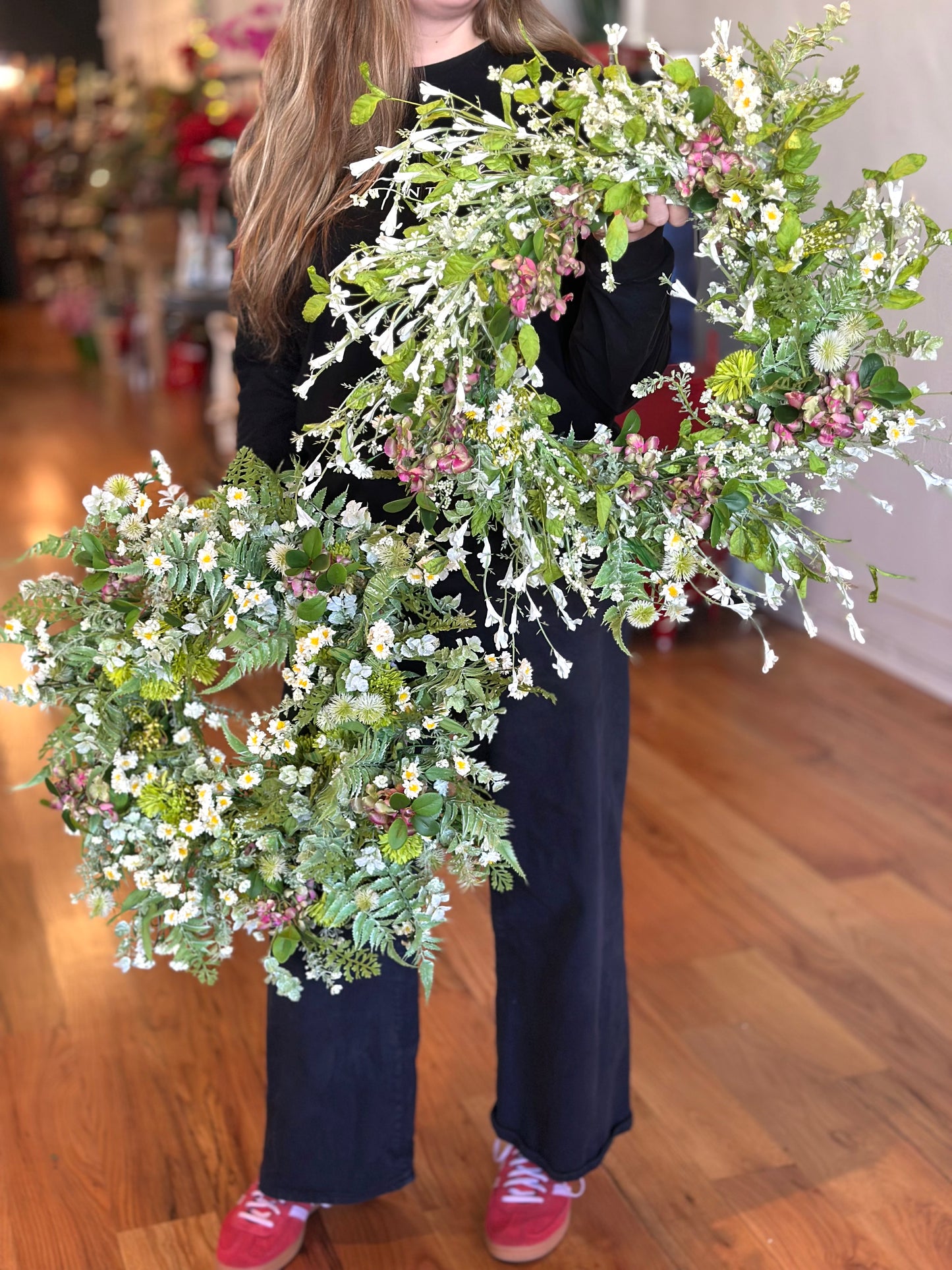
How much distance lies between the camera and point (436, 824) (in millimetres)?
1139

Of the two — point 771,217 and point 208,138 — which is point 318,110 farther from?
point 208,138

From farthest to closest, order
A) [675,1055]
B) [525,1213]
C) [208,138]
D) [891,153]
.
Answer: [208,138] < [891,153] < [675,1055] < [525,1213]

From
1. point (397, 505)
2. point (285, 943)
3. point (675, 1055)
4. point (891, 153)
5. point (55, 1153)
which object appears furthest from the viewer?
point (891, 153)

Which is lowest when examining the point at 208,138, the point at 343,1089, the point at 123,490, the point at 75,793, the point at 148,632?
the point at 343,1089

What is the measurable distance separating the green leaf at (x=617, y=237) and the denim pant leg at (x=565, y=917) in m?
0.45

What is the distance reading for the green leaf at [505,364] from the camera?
930mm

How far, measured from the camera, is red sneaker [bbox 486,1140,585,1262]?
145 centimetres

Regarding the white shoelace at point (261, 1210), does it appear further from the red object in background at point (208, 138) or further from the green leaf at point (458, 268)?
the red object in background at point (208, 138)

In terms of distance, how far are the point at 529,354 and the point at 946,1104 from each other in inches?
50.6

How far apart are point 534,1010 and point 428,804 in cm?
44

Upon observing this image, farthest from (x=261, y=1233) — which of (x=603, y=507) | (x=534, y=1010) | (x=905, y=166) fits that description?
(x=905, y=166)

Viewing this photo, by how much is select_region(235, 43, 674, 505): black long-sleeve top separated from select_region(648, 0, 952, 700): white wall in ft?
1.64

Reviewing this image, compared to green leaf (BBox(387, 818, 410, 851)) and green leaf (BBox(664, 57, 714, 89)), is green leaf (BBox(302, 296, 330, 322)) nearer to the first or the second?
green leaf (BBox(664, 57, 714, 89))

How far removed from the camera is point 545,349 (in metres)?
1.16
